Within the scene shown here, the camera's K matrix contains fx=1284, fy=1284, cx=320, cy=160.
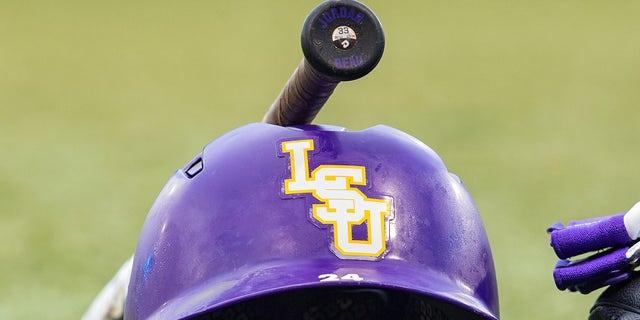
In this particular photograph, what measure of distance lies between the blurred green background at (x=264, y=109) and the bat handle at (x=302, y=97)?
104 inches

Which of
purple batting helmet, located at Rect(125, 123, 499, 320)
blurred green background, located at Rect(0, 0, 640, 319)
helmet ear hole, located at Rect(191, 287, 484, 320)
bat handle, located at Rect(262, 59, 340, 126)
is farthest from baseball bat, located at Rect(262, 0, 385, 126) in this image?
blurred green background, located at Rect(0, 0, 640, 319)

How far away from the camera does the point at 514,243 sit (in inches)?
191

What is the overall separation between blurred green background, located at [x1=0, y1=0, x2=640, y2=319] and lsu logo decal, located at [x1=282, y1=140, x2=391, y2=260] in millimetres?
2758

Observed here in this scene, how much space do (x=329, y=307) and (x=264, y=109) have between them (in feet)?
13.9

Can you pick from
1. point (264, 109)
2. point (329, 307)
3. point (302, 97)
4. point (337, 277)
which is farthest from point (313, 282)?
point (264, 109)

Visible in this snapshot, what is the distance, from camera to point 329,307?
1.67m

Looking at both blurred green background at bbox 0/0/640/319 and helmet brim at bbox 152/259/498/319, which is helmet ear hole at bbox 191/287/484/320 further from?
blurred green background at bbox 0/0/640/319

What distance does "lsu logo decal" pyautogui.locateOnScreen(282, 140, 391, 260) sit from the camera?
62.3 inches

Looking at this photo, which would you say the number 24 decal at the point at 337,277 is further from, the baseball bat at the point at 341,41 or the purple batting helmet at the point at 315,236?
the baseball bat at the point at 341,41

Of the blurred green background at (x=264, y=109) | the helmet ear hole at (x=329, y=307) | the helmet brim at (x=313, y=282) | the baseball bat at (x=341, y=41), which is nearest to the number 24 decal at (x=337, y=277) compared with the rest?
the helmet brim at (x=313, y=282)

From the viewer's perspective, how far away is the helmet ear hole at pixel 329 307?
5.46 ft

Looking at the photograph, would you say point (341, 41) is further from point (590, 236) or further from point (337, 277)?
point (590, 236)

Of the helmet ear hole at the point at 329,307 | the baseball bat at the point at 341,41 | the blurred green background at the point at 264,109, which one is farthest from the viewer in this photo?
the blurred green background at the point at 264,109

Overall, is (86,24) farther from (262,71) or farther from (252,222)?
(252,222)
